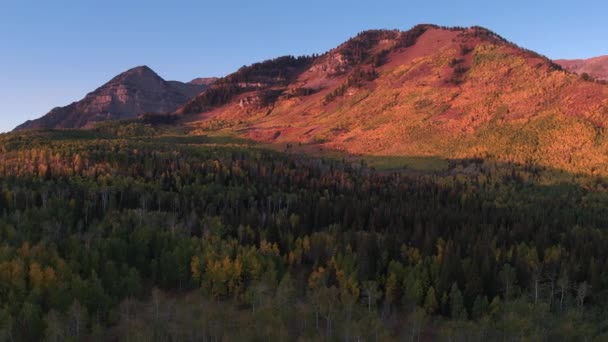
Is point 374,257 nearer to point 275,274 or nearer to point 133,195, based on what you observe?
point 275,274

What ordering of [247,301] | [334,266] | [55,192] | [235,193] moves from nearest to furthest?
[247,301]
[334,266]
[55,192]
[235,193]

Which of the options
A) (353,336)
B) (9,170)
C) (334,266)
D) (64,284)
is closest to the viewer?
(353,336)

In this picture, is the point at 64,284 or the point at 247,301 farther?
the point at 247,301

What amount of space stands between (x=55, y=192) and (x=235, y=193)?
63876 mm

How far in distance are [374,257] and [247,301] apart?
31.2 meters

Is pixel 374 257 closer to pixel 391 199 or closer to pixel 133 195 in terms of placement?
pixel 391 199

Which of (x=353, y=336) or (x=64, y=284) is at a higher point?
(x=64, y=284)

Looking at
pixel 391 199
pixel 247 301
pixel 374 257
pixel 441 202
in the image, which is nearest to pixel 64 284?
pixel 247 301

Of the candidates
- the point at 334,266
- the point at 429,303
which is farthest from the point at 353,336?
the point at 334,266

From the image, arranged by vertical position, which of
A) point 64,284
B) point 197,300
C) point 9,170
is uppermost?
point 9,170

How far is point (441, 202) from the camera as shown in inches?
7121

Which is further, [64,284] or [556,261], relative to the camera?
[556,261]

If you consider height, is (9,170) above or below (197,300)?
above

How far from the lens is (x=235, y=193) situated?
180875 millimetres
